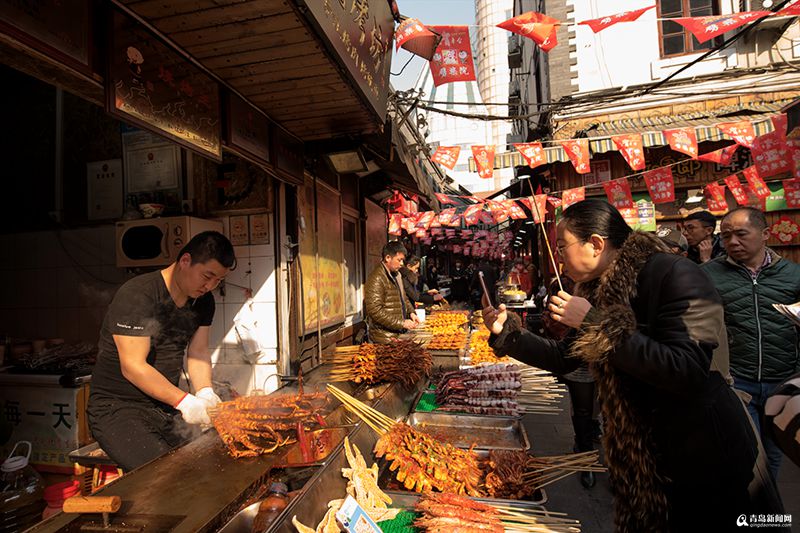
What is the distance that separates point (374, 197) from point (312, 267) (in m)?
4.45

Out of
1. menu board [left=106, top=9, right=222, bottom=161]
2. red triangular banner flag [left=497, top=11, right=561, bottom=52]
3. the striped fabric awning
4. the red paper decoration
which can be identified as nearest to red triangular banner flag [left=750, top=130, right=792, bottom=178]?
the striped fabric awning

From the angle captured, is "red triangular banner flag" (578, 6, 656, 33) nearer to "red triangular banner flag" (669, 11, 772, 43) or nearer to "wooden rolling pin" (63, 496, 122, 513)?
"red triangular banner flag" (669, 11, 772, 43)

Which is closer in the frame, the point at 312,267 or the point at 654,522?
the point at 654,522

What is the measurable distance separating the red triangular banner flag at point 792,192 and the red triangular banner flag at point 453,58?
9.50 m

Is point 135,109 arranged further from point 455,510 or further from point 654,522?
point 654,522

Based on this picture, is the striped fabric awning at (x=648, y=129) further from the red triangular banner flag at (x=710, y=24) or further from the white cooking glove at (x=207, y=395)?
the white cooking glove at (x=207, y=395)

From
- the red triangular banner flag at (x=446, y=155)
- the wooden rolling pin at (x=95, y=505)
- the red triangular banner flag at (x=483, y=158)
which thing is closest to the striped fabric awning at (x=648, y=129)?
the red triangular banner flag at (x=483, y=158)

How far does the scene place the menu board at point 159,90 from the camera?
2572 mm

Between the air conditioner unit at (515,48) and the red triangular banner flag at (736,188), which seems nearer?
the red triangular banner flag at (736,188)

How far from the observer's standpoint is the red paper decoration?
5848 millimetres

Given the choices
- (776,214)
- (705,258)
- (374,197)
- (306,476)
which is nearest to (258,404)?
(306,476)

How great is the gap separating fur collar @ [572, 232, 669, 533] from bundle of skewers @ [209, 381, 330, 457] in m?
1.86

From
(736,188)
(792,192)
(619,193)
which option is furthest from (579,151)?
(792,192)

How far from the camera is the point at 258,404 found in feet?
9.11
